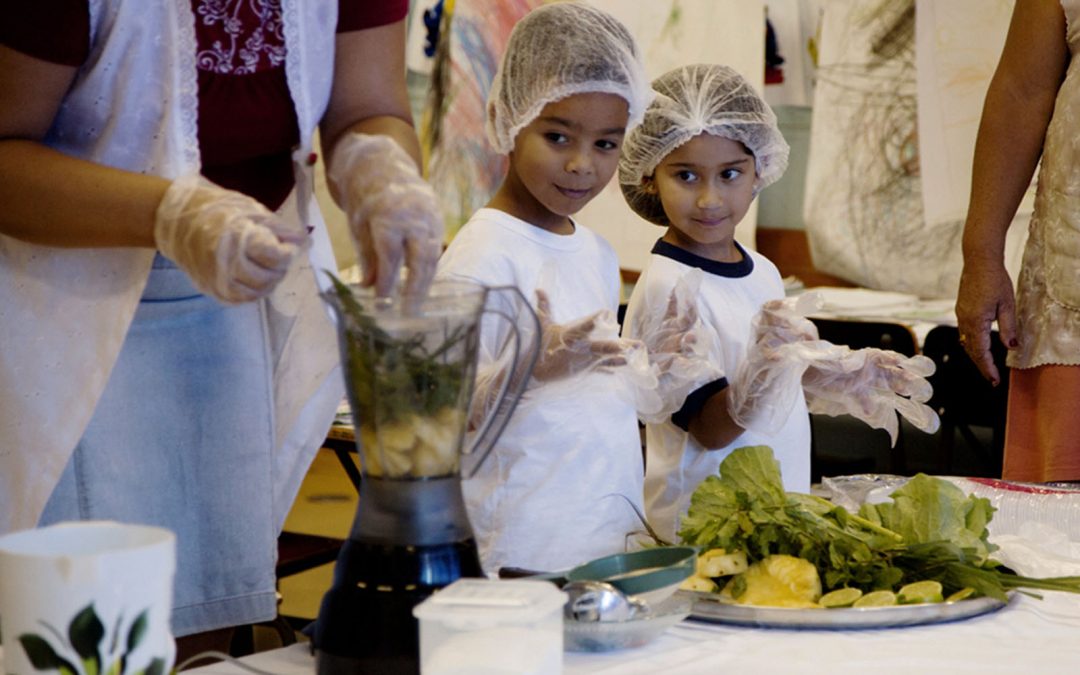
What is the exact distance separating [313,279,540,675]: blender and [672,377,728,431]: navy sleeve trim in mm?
944

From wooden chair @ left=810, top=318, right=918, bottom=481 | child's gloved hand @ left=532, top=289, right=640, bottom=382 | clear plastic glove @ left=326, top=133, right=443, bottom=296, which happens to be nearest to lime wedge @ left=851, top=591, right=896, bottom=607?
child's gloved hand @ left=532, top=289, right=640, bottom=382

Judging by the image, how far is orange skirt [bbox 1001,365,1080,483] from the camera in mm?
2168

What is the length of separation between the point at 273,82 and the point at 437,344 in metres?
0.50

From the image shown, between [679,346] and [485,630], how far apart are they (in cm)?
79

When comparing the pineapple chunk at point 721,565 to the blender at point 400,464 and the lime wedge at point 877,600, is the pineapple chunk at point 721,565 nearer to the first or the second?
the lime wedge at point 877,600

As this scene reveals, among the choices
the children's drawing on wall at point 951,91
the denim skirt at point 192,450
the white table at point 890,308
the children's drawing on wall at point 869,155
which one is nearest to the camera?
the denim skirt at point 192,450

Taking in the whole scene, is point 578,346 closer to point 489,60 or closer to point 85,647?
point 85,647

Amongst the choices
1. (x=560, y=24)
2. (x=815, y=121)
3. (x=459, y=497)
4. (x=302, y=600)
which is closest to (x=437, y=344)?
(x=459, y=497)

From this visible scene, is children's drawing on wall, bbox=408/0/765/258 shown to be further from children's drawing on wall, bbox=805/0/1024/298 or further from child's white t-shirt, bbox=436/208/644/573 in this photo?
child's white t-shirt, bbox=436/208/644/573

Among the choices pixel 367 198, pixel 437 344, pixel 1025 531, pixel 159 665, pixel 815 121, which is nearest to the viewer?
pixel 159 665

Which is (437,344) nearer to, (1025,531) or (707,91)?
(1025,531)

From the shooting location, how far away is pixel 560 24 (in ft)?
6.25

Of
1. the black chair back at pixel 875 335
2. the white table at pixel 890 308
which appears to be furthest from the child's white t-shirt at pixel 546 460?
the white table at pixel 890 308

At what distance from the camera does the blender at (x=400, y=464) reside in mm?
937
